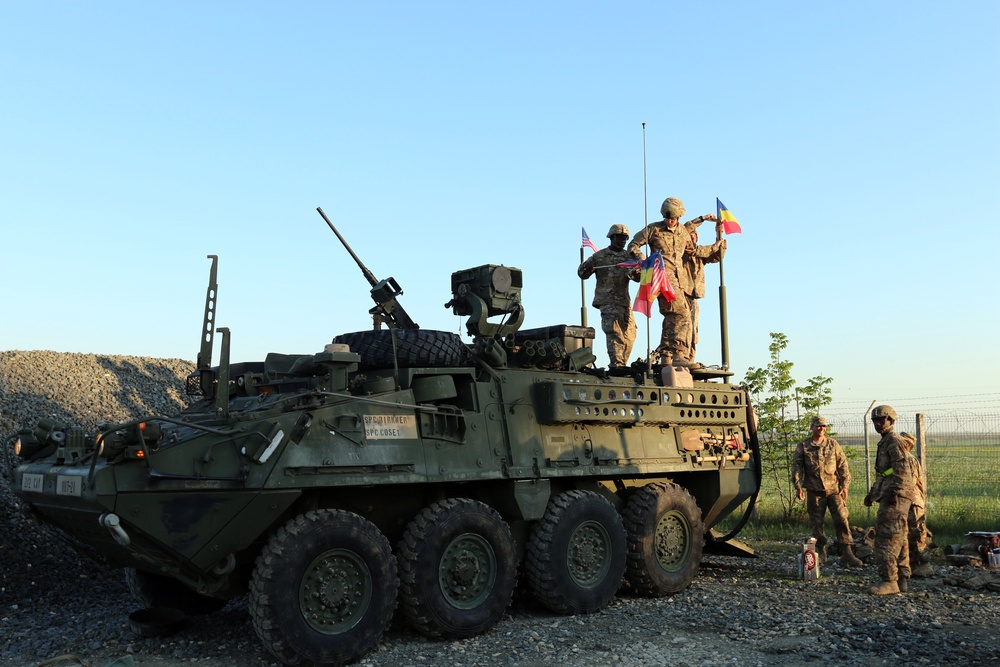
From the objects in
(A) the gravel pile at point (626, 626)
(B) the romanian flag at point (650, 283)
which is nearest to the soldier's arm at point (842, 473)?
(A) the gravel pile at point (626, 626)

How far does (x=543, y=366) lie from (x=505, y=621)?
7.98 ft

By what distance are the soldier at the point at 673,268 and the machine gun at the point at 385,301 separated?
3.18 metres

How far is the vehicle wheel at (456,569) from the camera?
25.1 feet

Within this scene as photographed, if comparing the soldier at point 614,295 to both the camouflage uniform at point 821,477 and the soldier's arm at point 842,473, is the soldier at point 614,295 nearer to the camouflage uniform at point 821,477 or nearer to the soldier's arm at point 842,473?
the camouflage uniform at point 821,477

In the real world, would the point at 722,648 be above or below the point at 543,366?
below

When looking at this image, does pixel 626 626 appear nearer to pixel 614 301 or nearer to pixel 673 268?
pixel 614 301

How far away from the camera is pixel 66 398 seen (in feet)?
46.5

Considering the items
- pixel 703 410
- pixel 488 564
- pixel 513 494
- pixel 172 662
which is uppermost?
pixel 703 410

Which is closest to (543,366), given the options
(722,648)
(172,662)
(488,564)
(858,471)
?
(488,564)

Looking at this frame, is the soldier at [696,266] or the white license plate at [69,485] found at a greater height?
the soldier at [696,266]

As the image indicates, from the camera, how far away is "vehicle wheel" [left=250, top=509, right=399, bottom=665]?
6742mm

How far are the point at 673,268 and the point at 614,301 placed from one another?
80 cm

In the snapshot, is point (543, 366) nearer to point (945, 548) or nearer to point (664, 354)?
point (664, 354)

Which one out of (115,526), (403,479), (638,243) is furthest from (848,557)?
(115,526)
